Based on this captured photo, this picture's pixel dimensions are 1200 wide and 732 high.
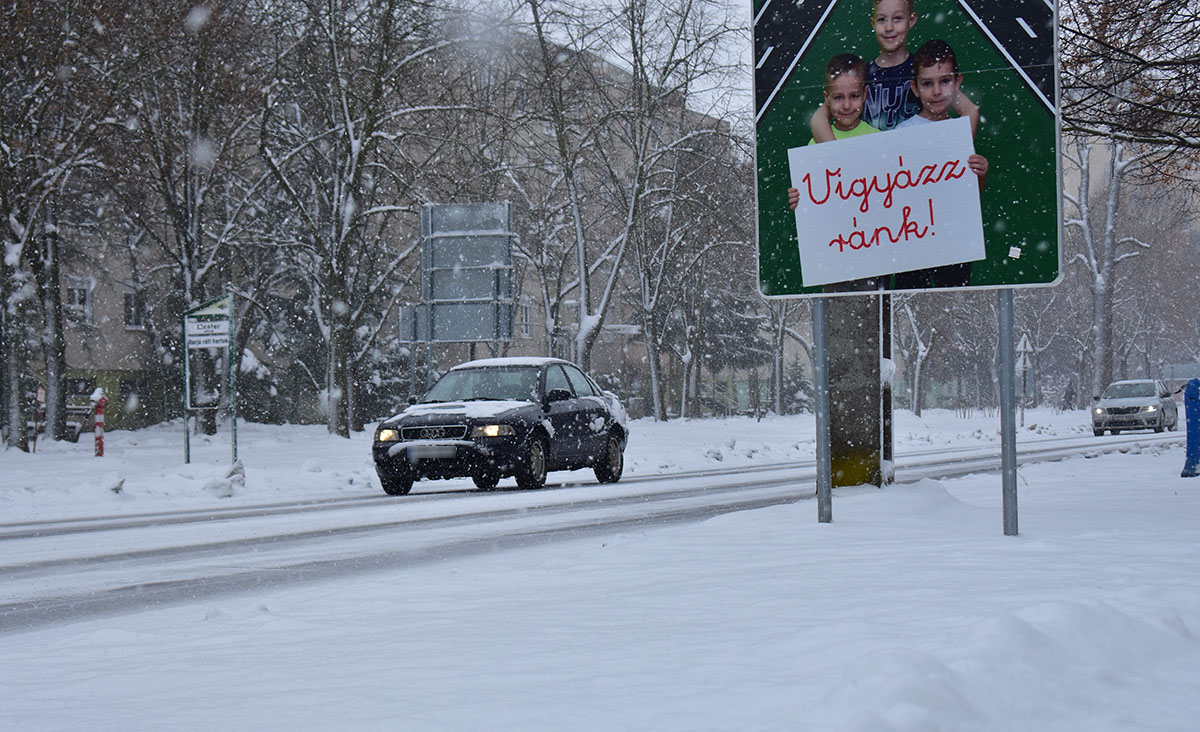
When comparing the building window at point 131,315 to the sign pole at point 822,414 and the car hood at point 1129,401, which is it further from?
the sign pole at point 822,414

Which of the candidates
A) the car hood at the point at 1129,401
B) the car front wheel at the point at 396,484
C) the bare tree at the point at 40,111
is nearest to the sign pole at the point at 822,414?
the car front wheel at the point at 396,484

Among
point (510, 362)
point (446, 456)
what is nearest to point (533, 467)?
point (446, 456)

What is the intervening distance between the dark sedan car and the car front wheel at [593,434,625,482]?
0.01m

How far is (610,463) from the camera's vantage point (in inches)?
719

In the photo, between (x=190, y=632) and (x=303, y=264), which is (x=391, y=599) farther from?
(x=303, y=264)

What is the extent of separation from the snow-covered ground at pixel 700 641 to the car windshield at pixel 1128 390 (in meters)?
32.6

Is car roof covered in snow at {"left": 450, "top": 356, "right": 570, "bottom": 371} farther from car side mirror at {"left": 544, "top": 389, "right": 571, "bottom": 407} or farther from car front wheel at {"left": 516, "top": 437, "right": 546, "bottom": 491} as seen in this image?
car front wheel at {"left": 516, "top": 437, "right": 546, "bottom": 491}

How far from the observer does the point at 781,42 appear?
27.9 ft

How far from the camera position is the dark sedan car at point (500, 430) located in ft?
52.0

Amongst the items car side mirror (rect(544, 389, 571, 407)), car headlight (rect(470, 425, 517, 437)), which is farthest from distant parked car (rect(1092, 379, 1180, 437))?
car headlight (rect(470, 425, 517, 437))

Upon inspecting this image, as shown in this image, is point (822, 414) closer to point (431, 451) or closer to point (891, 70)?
point (891, 70)

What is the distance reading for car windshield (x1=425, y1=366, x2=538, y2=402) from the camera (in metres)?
17.1

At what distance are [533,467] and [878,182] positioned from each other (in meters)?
9.02

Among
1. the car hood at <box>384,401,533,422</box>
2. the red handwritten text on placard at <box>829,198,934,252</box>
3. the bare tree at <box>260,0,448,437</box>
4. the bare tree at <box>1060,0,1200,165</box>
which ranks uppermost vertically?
the bare tree at <box>260,0,448,437</box>
